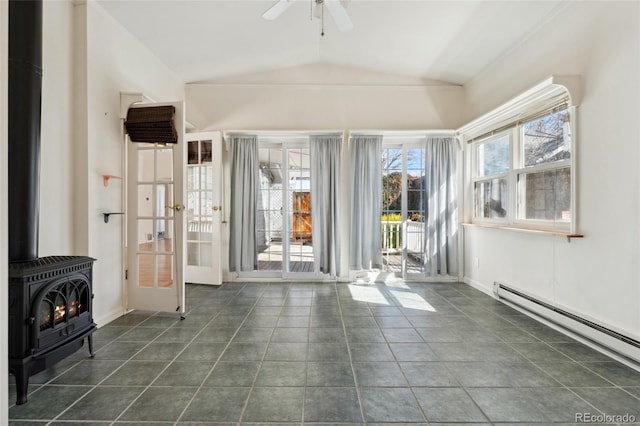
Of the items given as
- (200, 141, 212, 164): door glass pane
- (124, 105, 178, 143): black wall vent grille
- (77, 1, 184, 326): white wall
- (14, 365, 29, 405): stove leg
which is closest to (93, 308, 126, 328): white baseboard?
(77, 1, 184, 326): white wall

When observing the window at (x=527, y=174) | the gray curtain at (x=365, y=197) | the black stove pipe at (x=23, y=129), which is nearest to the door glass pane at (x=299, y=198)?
the gray curtain at (x=365, y=197)

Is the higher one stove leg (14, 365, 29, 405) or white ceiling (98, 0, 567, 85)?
white ceiling (98, 0, 567, 85)

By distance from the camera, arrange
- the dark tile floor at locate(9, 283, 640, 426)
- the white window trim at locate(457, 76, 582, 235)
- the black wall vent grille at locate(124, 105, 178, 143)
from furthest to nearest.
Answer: the black wall vent grille at locate(124, 105, 178, 143) → the white window trim at locate(457, 76, 582, 235) → the dark tile floor at locate(9, 283, 640, 426)

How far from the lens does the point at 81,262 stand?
6.81 feet

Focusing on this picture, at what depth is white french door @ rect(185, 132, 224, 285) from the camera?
4.27 m

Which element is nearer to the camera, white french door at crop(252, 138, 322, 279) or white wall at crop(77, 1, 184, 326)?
white wall at crop(77, 1, 184, 326)

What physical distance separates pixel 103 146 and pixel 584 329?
4.43 m

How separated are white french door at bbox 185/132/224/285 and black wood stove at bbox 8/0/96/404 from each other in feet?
7.51

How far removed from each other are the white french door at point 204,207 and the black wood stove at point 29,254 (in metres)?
2.29

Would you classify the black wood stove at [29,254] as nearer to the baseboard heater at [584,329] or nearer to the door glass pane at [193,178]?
the door glass pane at [193,178]

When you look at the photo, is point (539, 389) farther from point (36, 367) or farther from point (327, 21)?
point (327, 21)

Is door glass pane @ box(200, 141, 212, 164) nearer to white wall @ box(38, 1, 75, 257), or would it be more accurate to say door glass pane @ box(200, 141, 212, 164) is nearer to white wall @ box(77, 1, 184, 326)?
white wall @ box(77, 1, 184, 326)

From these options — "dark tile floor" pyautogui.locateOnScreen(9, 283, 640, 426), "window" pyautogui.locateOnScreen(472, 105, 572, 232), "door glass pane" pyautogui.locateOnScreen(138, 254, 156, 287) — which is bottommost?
"dark tile floor" pyautogui.locateOnScreen(9, 283, 640, 426)

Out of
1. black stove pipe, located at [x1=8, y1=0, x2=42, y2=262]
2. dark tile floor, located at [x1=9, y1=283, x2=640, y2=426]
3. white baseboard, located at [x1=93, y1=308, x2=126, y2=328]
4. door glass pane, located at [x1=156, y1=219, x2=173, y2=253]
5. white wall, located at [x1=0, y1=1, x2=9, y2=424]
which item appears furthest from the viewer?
door glass pane, located at [x1=156, y1=219, x2=173, y2=253]
